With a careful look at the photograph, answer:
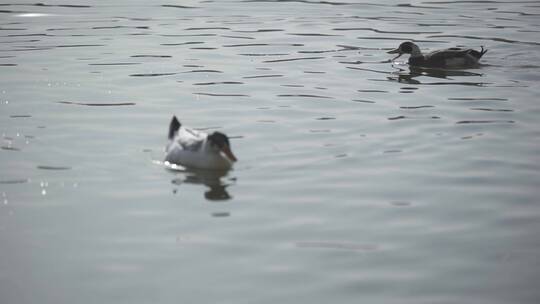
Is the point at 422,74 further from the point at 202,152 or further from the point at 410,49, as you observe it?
the point at 202,152

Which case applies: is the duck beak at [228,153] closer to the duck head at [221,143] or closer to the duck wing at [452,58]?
the duck head at [221,143]

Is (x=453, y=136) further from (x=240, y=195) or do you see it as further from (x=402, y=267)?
(x=402, y=267)

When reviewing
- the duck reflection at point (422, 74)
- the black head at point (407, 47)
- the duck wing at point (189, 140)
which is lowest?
the duck reflection at point (422, 74)

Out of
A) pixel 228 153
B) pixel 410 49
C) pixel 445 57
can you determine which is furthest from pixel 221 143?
pixel 410 49

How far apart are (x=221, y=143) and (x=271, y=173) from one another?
2.75ft

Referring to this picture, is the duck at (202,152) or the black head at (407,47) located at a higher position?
the black head at (407,47)

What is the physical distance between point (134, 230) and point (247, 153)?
356 centimetres

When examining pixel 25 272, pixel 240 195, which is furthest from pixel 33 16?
pixel 25 272

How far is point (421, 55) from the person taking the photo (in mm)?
21531

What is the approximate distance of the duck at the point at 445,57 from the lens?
2094cm

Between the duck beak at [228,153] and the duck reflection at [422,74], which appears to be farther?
the duck reflection at [422,74]

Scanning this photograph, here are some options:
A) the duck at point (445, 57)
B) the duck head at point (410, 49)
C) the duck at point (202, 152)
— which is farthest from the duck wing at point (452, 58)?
the duck at point (202, 152)

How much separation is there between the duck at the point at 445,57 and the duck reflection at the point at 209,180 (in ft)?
31.0

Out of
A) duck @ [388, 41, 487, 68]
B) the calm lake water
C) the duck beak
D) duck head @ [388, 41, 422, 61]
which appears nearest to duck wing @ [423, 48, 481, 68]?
duck @ [388, 41, 487, 68]
